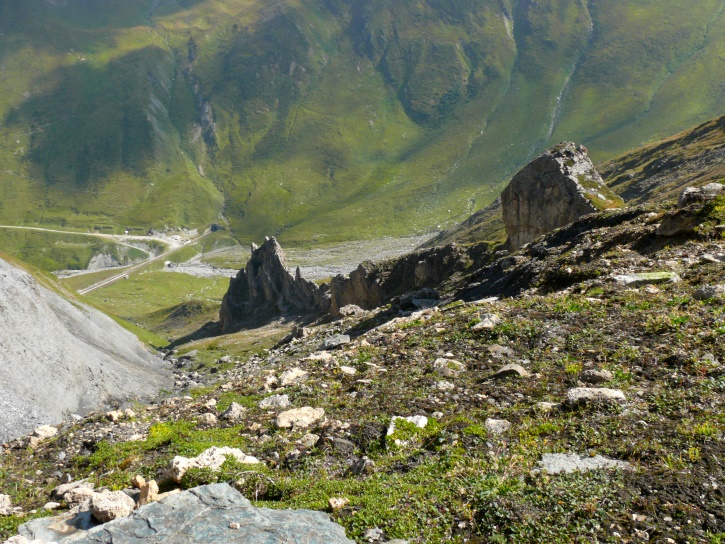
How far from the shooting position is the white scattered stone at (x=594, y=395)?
1138 cm

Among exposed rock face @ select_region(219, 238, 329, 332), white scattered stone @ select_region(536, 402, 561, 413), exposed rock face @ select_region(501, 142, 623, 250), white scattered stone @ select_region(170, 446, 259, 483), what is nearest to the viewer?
white scattered stone @ select_region(170, 446, 259, 483)

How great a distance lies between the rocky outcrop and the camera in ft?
180

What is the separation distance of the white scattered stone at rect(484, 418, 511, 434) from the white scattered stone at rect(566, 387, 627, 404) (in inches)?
68.1

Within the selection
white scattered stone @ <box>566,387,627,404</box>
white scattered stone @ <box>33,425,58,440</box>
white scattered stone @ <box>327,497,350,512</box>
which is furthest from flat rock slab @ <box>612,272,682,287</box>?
white scattered stone @ <box>33,425,58,440</box>

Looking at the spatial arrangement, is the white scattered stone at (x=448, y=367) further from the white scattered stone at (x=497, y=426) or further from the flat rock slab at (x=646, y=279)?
the flat rock slab at (x=646, y=279)

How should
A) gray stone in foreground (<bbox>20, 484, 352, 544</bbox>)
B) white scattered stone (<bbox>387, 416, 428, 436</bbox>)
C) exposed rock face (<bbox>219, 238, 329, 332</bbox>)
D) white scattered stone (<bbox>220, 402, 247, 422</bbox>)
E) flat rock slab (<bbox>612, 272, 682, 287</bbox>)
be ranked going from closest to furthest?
gray stone in foreground (<bbox>20, 484, 352, 544</bbox>) → white scattered stone (<bbox>387, 416, 428, 436</bbox>) → white scattered stone (<bbox>220, 402, 247, 422</bbox>) → flat rock slab (<bbox>612, 272, 682, 287</bbox>) → exposed rock face (<bbox>219, 238, 329, 332</bbox>)

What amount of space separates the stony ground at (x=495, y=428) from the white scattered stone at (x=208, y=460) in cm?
38

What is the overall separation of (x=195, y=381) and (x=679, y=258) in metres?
45.7

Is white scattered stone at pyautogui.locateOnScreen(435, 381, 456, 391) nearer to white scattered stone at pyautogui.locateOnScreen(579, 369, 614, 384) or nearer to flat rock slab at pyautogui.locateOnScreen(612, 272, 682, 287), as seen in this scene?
white scattered stone at pyautogui.locateOnScreen(579, 369, 614, 384)

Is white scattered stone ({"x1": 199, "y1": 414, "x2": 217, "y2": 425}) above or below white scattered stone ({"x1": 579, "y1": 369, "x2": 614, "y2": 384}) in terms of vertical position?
above

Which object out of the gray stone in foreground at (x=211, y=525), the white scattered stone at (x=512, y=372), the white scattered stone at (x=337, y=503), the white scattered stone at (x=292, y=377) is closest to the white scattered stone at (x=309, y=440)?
the white scattered stone at (x=337, y=503)

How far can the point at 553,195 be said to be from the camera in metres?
49.3

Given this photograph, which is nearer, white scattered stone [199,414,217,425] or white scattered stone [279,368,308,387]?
white scattered stone [199,414,217,425]

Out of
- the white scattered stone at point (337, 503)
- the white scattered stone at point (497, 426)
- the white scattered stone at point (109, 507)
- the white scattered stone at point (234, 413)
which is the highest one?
the white scattered stone at point (109, 507)
